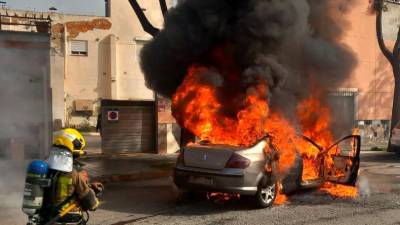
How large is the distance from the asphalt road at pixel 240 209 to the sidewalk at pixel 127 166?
1.19 metres

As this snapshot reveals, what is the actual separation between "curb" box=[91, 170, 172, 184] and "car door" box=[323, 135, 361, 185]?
4.29 m

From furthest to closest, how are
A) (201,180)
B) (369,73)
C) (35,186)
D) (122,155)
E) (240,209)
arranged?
(369,73) → (122,155) → (240,209) → (201,180) → (35,186)

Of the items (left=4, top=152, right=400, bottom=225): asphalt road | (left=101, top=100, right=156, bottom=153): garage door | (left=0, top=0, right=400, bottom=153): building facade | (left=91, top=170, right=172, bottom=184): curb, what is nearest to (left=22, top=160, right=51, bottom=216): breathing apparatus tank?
(left=4, top=152, right=400, bottom=225): asphalt road

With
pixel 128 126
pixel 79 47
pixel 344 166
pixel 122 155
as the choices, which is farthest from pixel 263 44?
pixel 79 47

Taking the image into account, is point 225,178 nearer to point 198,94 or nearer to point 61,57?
point 198,94

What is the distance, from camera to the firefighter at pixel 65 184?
384cm

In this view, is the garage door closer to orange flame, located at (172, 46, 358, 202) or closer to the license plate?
orange flame, located at (172, 46, 358, 202)

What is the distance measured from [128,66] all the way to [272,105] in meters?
24.6

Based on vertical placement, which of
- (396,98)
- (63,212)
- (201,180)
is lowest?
(201,180)

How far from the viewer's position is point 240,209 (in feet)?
25.6

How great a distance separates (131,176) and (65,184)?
7542 millimetres

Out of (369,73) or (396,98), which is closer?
(396,98)

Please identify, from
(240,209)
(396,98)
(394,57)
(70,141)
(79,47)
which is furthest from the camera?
(79,47)

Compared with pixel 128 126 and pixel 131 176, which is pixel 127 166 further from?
pixel 128 126
